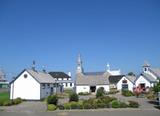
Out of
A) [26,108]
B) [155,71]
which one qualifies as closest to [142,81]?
[155,71]

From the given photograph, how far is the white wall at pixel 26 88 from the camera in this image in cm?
4819

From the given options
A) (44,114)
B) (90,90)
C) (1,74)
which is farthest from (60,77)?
(44,114)

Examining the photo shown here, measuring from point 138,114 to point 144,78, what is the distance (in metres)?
38.2

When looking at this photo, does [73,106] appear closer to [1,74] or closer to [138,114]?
[138,114]

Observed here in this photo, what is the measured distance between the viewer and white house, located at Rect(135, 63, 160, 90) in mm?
64125

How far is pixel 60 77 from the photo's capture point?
118 metres

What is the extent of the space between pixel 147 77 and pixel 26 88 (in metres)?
29.7

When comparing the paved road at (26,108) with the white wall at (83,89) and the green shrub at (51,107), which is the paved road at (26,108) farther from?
the white wall at (83,89)

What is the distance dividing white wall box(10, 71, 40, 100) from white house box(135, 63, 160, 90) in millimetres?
27159

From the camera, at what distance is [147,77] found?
213ft

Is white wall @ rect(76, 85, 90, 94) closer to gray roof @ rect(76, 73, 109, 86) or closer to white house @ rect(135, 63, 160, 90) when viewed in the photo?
gray roof @ rect(76, 73, 109, 86)

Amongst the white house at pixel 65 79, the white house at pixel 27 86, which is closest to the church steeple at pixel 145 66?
the white house at pixel 27 86

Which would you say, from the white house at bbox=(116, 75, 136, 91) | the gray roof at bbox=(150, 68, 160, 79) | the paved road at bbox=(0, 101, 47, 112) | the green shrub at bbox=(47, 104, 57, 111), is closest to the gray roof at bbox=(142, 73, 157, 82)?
the gray roof at bbox=(150, 68, 160, 79)

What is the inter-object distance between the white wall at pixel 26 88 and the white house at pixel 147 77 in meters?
27.2
